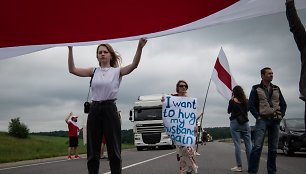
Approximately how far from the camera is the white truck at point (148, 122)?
24609 mm

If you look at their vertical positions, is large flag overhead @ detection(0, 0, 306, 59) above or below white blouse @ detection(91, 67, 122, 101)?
above

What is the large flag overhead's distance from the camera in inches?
181

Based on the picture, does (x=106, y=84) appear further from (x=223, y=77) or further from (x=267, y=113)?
(x=223, y=77)

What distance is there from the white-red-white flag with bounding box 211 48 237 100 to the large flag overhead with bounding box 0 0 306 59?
15.2 feet

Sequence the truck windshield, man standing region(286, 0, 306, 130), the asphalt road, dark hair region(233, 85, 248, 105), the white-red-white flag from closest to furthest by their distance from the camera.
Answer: man standing region(286, 0, 306, 130)
dark hair region(233, 85, 248, 105)
the white-red-white flag
the asphalt road
the truck windshield

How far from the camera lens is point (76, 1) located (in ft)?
15.5

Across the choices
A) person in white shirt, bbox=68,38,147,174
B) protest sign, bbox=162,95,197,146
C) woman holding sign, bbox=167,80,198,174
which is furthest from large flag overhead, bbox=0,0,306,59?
protest sign, bbox=162,95,197,146

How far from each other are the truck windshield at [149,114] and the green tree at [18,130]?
83.4 ft

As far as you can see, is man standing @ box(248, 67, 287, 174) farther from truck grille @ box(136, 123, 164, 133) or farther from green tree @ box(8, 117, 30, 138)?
green tree @ box(8, 117, 30, 138)

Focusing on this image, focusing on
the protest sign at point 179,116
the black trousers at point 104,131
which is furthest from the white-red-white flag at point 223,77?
the black trousers at point 104,131

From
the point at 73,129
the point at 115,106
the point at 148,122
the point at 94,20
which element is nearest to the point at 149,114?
the point at 148,122

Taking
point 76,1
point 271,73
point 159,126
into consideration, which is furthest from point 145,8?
point 159,126

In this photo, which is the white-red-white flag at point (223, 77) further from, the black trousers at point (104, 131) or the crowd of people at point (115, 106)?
the black trousers at point (104, 131)

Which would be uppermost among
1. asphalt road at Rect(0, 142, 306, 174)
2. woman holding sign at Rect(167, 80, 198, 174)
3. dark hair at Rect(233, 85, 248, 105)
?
dark hair at Rect(233, 85, 248, 105)
